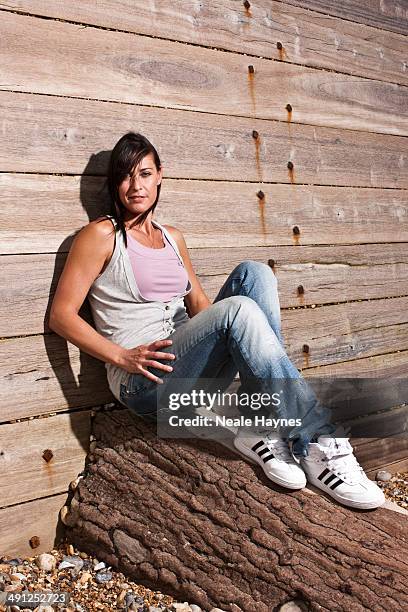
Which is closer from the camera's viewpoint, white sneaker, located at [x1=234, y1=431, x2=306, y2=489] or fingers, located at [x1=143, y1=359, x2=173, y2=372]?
white sneaker, located at [x1=234, y1=431, x2=306, y2=489]

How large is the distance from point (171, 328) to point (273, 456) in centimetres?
65

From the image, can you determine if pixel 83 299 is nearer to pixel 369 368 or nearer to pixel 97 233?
pixel 97 233

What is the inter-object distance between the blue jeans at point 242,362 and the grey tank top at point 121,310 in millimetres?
122

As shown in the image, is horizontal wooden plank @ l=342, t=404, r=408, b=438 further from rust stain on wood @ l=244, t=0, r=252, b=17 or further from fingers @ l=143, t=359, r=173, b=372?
rust stain on wood @ l=244, t=0, r=252, b=17

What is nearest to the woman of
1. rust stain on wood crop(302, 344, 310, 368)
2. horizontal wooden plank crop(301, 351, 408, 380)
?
rust stain on wood crop(302, 344, 310, 368)

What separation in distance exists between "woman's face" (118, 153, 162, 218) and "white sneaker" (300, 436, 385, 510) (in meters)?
1.07

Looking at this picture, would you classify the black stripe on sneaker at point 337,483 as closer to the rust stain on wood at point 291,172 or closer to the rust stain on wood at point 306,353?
the rust stain on wood at point 306,353

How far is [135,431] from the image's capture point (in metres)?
2.75

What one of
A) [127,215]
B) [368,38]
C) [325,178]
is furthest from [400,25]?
[127,215]

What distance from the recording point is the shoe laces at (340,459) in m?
2.36

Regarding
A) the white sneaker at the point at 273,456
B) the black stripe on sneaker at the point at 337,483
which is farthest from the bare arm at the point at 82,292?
the black stripe on sneaker at the point at 337,483

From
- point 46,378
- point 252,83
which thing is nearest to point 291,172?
point 252,83

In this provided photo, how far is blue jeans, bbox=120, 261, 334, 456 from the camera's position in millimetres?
2402

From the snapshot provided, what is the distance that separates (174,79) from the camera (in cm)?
316
